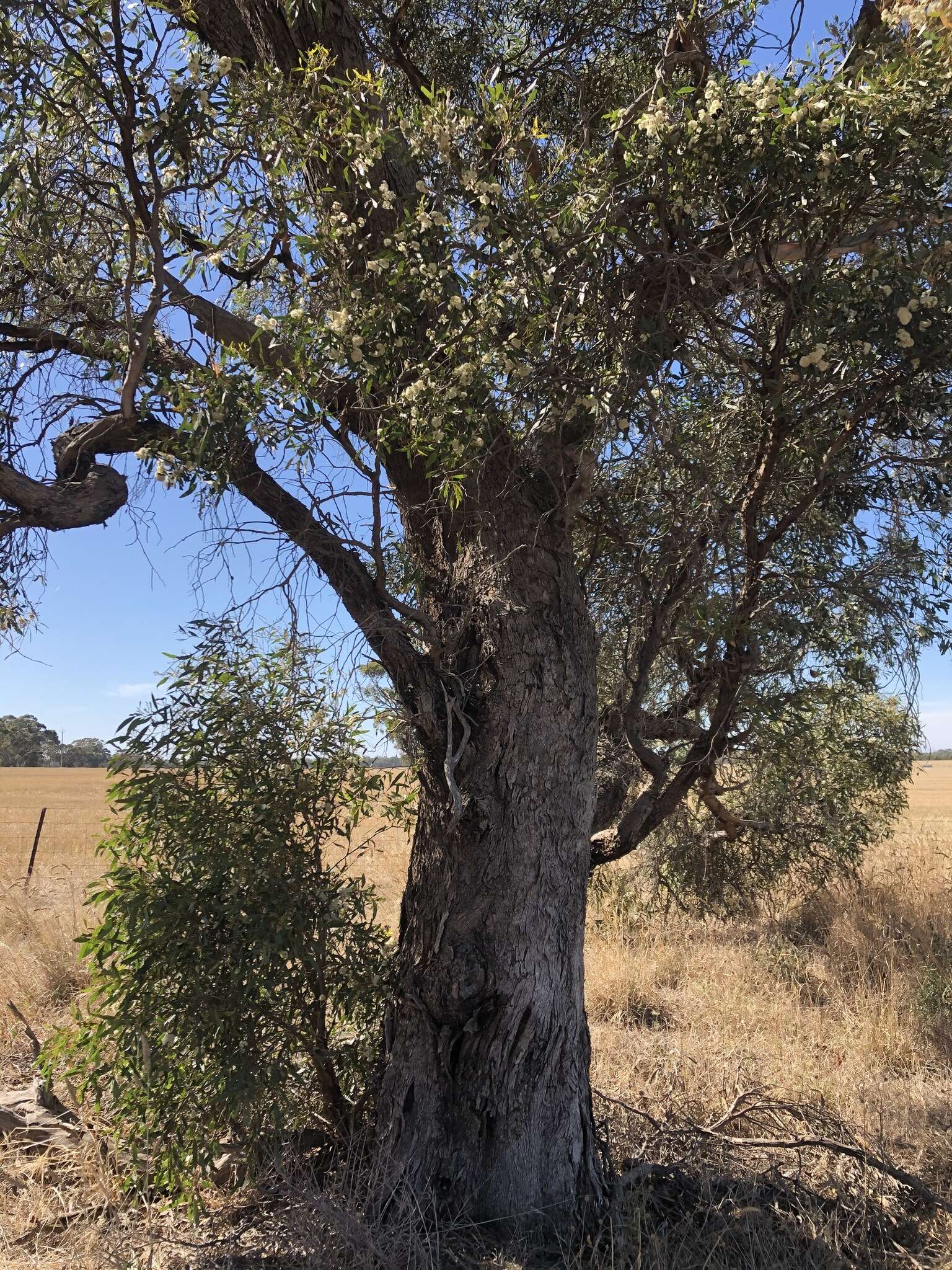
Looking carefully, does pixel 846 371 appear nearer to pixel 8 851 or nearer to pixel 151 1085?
pixel 151 1085

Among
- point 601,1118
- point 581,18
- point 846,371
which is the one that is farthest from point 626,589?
point 581,18

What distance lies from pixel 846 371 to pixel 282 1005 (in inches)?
154

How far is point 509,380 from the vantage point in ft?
12.9

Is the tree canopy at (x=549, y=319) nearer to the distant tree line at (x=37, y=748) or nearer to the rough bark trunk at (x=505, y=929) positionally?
the rough bark trunk at (x=505, y=929)

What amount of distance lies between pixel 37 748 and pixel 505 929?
9128 cm

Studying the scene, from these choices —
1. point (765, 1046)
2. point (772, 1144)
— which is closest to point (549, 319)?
point (772, 1144)

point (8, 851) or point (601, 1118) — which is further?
point (8, 851)

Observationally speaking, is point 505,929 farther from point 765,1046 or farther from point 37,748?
point 37,748

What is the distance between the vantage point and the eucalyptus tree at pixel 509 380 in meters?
3.58

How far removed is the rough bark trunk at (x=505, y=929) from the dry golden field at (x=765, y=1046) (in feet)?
1.81

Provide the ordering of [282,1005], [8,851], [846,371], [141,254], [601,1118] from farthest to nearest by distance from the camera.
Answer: [8,851] < [141,254] < [601,1118] < [282,1005] < [846,371]

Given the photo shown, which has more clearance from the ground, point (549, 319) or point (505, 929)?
point (549, 319)

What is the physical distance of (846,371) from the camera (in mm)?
3934

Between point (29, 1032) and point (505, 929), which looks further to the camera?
point (29, 1032)
